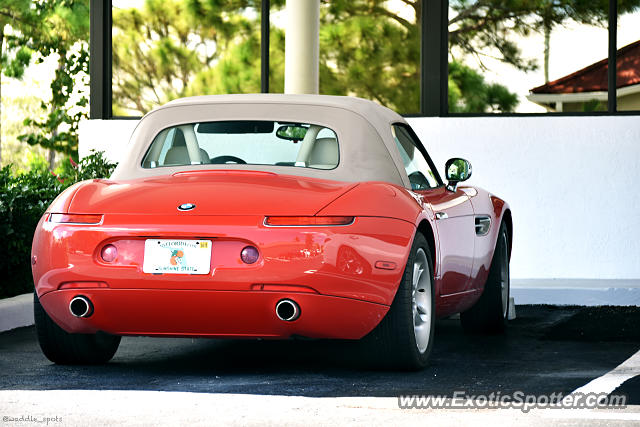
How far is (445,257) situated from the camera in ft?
24.1

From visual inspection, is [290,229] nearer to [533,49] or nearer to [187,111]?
[187,111]

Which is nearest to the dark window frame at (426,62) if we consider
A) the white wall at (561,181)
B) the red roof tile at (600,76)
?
the red roof tile at (600,76)

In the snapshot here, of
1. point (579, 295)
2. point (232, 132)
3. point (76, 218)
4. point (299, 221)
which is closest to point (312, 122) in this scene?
point (232, 132)

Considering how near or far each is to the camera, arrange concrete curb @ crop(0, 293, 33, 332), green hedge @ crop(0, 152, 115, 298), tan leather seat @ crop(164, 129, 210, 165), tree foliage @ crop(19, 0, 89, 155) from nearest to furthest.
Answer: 1. tan leather seat @ crop(164, 129, 210, 165)
2. concrete curb @ crop(0, 293, 33, 332)
3. green hedge @ crop(0, 152, 115, 298)
4. tree foliage @ crop(19, 0, 89, 155)

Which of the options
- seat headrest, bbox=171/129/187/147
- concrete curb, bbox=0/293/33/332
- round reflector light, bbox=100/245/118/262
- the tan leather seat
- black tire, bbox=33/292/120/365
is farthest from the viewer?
concrete curb, bbox=0/293/33/332

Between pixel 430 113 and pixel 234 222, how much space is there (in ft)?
23.7

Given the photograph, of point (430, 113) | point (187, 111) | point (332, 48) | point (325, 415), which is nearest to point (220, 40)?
point (332, 48)

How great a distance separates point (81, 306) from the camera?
6457 millimetres

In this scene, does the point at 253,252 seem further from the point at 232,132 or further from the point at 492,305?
the point at 492,305

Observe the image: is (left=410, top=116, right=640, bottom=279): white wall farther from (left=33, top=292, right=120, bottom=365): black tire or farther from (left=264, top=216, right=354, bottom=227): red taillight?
(left=264, top=216, right=354, bottom=227): red taillight

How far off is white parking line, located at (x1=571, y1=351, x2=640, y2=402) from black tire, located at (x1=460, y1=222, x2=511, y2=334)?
1324 millimetres

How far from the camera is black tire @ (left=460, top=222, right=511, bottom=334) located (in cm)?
864

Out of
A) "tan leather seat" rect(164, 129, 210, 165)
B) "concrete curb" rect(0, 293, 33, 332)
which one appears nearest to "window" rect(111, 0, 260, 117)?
"concrete curb" rect(0, 293, 33, 332)

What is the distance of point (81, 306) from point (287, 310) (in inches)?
40.4
